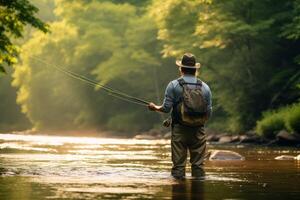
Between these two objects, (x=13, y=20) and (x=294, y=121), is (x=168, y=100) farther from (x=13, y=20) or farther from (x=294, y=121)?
(x=294, y=121)

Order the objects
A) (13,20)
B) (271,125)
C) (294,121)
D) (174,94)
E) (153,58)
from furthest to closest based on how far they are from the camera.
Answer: (153,58) → (271,125) → (294,121) → (13,20) → (174,94)

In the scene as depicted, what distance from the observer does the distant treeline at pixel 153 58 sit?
121 feet

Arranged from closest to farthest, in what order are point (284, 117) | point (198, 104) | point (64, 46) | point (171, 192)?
point (171, 192)
point (198, 104)
point (284, 117)
point (64, 46)

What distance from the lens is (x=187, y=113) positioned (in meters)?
10.6

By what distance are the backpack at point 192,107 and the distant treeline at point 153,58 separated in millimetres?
18014

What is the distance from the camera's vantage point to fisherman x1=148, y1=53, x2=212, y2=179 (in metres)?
10.6

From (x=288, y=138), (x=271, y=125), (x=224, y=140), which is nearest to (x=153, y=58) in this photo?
(x=224, y=140)

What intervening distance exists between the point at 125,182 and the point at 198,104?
1479mm

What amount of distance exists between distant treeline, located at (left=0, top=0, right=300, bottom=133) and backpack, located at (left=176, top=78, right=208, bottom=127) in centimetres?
1801

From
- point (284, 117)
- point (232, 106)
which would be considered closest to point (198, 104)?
point (284, 117)

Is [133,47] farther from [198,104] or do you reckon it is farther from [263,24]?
[198,104]

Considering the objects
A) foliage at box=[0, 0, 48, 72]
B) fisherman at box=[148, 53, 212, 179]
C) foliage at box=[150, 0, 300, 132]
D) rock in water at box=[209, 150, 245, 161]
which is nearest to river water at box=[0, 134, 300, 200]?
fisherman at box=[148, 53, 212, 179]

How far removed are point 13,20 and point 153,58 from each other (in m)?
38.2

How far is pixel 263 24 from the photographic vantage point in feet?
115
